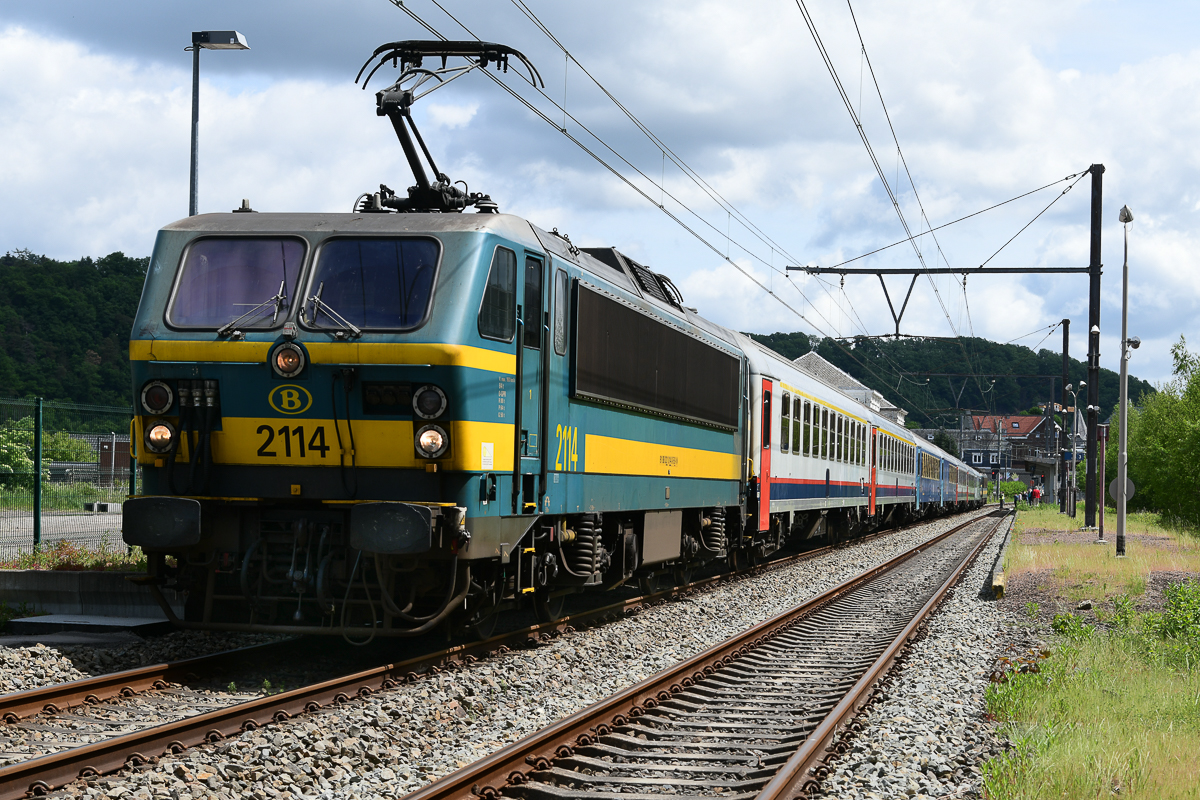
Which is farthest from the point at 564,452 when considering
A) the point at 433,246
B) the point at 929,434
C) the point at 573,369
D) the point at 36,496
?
the point at 929,434

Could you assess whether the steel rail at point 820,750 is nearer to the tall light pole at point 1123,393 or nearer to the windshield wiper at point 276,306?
the windshield wiper at point 276,306

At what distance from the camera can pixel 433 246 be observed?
8.54m

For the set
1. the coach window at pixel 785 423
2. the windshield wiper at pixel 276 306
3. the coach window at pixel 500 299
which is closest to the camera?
the windshield wiper at pixel 276 306

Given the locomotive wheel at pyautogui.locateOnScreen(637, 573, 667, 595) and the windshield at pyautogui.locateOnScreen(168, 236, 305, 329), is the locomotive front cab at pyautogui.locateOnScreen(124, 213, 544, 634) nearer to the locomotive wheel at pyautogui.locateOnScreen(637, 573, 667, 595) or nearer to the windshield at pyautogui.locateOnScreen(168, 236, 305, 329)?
the windshield at pyautogui.locateOnScreen(168, 236, 305, 329)

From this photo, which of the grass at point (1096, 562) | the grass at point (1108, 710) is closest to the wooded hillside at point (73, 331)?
the grass at point (1096, 562)

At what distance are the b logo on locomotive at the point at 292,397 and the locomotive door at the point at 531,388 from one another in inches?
64.2

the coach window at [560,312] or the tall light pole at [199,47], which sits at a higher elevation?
the tall light pole at [199,47]

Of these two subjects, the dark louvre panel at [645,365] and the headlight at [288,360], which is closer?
the headlight at [288,360]

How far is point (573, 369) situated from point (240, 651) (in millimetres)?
3558

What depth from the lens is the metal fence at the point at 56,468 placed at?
1286 cm

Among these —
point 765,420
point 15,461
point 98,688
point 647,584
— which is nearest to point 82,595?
point 15,461

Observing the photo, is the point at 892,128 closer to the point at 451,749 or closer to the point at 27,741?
the point at 451,749

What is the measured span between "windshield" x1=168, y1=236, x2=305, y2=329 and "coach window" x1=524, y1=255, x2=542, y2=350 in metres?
1.76

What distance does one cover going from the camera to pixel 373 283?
852cm
